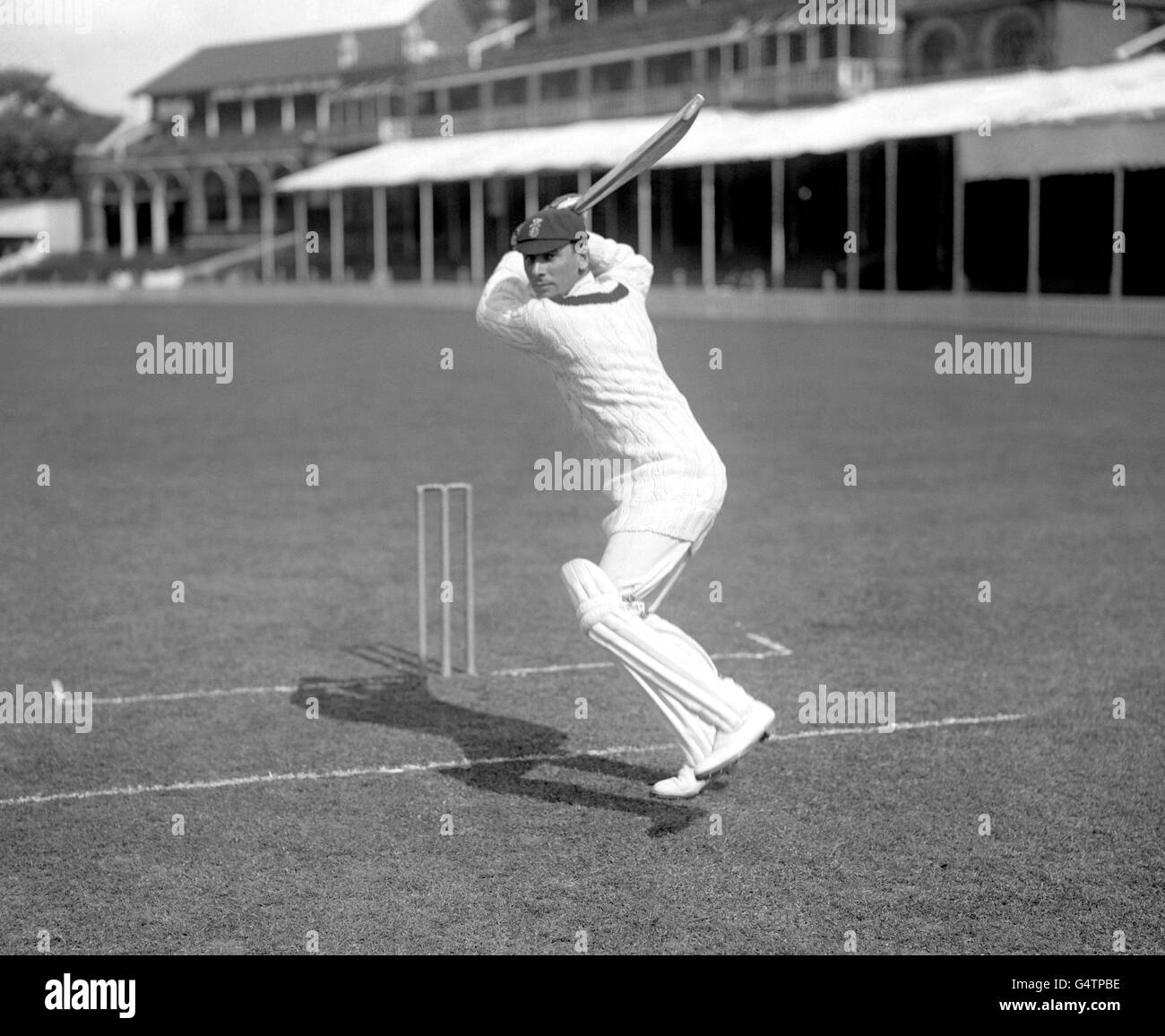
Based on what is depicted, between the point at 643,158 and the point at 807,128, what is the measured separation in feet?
126

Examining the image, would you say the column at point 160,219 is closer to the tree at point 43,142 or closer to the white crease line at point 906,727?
the tree at point 43,142

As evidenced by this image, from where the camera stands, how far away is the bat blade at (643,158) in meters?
6.81

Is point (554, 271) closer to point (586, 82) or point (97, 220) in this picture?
point (586, 82)

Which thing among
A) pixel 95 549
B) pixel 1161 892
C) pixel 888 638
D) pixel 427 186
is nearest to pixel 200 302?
pixel 427 186

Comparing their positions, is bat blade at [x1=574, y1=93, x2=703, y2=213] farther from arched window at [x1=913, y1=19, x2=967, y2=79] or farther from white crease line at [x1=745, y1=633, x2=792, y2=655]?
arched window at [x1=913, y1=19, x2=967, y2=79]

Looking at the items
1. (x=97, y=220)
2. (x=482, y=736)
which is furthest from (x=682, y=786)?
(x=97, y=220)

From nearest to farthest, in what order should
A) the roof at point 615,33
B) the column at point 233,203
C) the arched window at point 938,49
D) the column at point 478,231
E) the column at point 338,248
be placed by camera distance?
the arched window at point 938,49 → the column at point 478,231 → the roof at point 615,33 → the column at point 338,248 → the column at point 233,203

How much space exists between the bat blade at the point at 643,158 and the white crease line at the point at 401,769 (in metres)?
2.58

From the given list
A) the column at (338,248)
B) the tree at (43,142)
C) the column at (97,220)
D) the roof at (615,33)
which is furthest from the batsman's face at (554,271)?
the column at (97,220)

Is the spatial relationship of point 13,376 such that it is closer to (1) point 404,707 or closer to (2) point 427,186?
(1) point 404,707

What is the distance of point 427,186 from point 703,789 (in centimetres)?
5083

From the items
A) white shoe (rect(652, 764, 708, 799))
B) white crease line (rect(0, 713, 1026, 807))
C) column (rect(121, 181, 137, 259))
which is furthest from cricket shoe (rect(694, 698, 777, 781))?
column (rect(121, 181, 137, 259))

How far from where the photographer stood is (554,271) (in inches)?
268

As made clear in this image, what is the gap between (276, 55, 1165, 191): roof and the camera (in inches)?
1382
